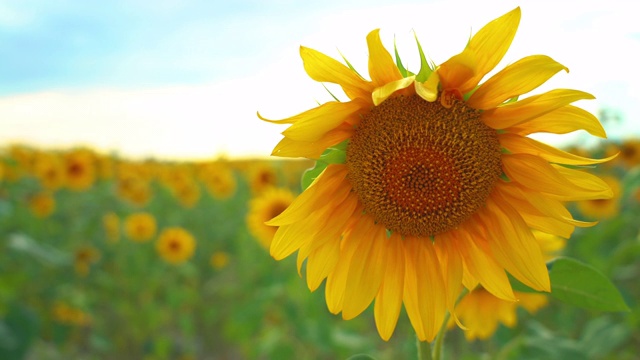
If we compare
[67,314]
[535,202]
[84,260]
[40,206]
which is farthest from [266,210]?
[535,202]

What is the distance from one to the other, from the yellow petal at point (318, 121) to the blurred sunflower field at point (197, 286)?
1077 millimetres

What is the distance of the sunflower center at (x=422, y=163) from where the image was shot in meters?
1.29

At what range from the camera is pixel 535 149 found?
4.16ft

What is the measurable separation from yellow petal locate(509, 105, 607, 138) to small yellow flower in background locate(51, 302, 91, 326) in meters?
4.45

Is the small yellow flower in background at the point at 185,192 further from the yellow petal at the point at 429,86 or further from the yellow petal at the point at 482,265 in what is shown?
the yellow petal at the point at 429,86

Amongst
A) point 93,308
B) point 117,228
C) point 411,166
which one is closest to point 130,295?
point 93,308

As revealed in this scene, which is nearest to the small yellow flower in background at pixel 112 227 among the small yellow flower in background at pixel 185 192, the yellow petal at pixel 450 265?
the small yellow flower in background at pixel 185 192

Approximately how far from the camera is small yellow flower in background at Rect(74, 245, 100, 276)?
17.6 feet

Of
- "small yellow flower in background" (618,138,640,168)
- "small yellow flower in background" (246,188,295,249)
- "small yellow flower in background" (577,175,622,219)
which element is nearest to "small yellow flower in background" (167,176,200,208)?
"small yellow flower in background" (246,188,295,249)

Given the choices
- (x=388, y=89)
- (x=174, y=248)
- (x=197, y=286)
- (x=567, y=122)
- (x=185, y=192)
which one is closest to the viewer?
(x=388, y=89)

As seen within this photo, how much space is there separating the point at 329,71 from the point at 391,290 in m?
0.51

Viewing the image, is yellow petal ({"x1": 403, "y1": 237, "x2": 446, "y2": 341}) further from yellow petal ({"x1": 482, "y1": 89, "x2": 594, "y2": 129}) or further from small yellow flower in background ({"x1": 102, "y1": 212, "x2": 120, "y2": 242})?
small yellow flower in background ({"x1": 102, "y1": 212, "x2": 120, "y2": 242})

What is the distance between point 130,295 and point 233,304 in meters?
1.00

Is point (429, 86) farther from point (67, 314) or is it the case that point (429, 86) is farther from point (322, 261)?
point (67, 314)
